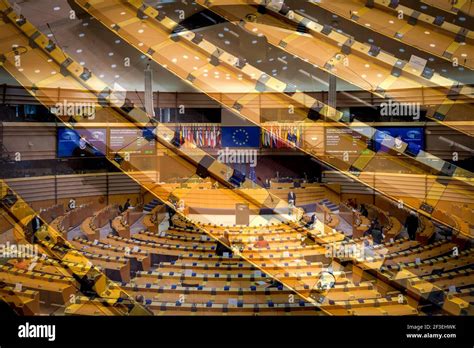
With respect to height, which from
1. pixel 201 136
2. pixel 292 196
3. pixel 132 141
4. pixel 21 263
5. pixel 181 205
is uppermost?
pixel 132 141

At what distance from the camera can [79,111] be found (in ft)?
16.7

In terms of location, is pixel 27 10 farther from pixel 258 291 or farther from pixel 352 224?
pixel 352 224

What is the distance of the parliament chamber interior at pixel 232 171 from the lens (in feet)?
10.3

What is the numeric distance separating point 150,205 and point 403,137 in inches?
189

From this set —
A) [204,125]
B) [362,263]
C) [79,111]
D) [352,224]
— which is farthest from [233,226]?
[204,125]

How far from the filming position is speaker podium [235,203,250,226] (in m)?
6.08

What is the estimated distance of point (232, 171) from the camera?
700 cm

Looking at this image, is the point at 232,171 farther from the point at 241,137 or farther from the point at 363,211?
the point at 363,211

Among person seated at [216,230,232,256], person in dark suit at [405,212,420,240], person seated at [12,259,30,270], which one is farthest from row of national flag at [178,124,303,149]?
person seated at [12,259,30,270]

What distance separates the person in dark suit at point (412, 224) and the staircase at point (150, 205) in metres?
4.13

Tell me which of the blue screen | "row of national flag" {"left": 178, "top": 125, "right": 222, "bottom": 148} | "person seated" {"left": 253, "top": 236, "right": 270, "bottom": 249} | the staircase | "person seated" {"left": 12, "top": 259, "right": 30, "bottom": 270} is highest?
the blue screen

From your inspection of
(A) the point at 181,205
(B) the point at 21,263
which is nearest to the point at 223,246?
(B) the point at 21,263

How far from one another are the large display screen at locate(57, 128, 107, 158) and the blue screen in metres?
4.70

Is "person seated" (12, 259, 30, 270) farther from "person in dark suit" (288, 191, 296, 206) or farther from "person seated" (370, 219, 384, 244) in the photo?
"person in dark suit" (288, 191, 296, 206)
